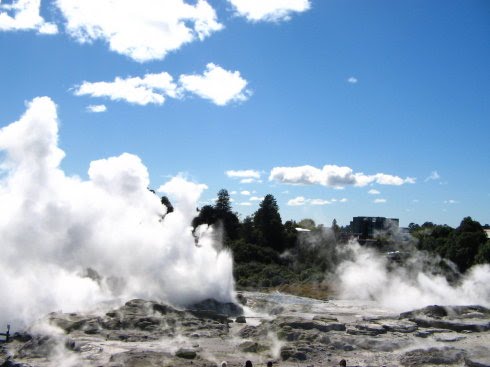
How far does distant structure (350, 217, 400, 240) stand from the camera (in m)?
75.9

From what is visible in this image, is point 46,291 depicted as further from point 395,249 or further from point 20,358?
point 395,249

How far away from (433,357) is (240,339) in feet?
23.8

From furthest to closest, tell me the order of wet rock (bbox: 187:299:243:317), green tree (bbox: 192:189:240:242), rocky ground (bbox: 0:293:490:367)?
green tree (bbox: 192:189:240:242)
wet rock (bbox: 187:299:243:317)
rocky ground (bbox: 0:293:490:367)

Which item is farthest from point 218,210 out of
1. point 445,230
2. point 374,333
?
point 374,333

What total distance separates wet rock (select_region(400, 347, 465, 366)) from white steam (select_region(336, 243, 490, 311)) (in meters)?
12.3

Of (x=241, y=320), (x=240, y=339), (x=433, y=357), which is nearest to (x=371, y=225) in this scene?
(x=241, y=320)

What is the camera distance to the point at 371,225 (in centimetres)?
7794

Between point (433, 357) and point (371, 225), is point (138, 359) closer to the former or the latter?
point (433, 357)

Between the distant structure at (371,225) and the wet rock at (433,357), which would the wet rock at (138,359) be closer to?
the wet rock at (433,357)

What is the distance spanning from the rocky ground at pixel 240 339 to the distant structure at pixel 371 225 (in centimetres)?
4803

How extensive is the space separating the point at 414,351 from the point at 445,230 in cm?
3202

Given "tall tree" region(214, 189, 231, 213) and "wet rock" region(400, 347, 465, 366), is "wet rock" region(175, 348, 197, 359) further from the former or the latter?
"tall tree" region(214, 189, 231, 213)

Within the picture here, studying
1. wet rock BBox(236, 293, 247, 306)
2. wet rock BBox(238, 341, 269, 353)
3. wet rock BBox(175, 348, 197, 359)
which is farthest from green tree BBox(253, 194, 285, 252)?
wet rock BBox(175, 348, 197, 359)

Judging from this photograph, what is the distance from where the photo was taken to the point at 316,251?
54.3 metres
